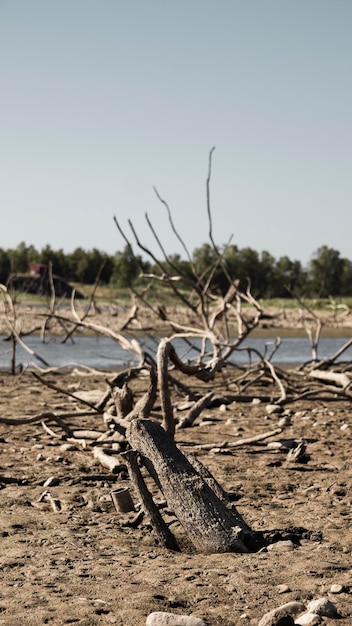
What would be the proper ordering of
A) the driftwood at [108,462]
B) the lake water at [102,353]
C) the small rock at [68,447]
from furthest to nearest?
1. the lake water at [102,353]
2. the small rock at [68,447]
3. the driftwood at [108,462]

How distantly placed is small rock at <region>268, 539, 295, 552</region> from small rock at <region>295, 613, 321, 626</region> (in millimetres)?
908

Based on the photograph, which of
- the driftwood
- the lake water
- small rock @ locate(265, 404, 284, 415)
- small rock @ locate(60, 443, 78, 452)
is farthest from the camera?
the lake water

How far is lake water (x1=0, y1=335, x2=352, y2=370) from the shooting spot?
60.0 ft

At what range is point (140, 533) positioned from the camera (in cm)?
407

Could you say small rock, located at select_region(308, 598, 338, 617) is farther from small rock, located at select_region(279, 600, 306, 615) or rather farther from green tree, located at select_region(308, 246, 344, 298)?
green tree, located at select_region(308, 246, 344, 298)

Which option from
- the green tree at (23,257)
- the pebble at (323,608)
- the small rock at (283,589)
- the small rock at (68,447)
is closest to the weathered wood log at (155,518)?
→ the small rock at (283,589)

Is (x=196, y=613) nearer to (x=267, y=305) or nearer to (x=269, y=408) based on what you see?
(x=269, y=408)

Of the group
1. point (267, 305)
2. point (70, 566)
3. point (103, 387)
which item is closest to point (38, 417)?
point (70, 566)

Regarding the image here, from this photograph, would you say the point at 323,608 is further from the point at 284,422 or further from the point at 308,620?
the point at 284,422

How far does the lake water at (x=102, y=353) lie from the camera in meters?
18.3

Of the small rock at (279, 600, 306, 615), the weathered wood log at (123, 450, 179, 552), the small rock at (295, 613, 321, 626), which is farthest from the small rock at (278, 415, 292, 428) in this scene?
the small rock at (295, 613, 321, 626)

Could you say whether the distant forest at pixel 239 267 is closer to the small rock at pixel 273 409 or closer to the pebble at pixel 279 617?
the small rock at pixel 273 409

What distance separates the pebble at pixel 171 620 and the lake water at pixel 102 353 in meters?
12.5

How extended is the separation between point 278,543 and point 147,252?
3.64 m
